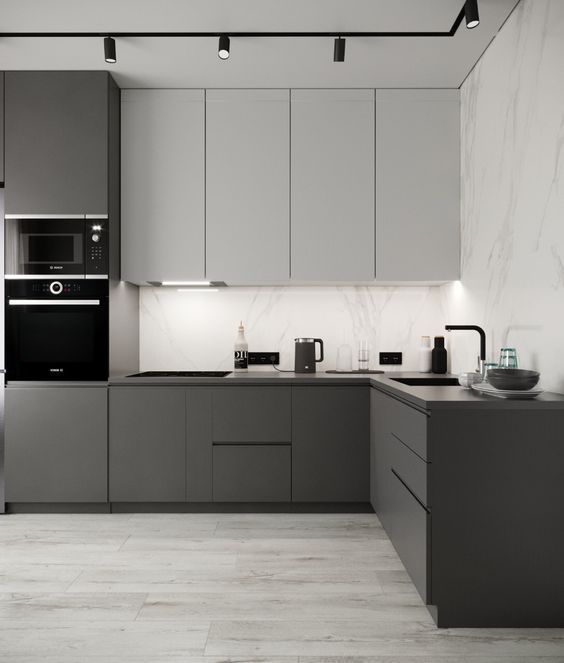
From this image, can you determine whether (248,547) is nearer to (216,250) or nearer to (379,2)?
(216,250)

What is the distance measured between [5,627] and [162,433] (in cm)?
128

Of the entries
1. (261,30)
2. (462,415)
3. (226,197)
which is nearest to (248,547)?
(462,415)

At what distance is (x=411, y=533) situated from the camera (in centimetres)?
205

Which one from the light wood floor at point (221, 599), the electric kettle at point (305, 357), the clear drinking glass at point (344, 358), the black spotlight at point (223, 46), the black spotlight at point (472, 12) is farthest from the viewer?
the clear drinking glass at point (344, 358)

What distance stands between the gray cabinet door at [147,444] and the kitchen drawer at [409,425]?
48.7 inches

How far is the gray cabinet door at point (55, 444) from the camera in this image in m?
2.99

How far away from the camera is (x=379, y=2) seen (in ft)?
7.91

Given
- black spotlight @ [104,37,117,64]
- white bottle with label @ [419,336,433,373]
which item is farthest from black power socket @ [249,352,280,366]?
black spotlight @ [104,37,117,64]

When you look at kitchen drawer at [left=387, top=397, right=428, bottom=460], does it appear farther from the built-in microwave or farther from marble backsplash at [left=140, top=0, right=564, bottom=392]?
the built-in microwave

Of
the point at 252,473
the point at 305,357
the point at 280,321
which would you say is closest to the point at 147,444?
the point at 252,473

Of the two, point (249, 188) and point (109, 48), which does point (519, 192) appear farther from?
point (109, 48)

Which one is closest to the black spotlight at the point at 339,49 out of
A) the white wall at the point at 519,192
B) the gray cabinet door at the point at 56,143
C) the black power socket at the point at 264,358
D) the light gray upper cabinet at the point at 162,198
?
the white wall at the point at 519,192

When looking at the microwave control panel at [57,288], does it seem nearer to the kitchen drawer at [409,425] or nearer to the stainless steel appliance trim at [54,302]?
the stainless steel appliance trim at [54,302]

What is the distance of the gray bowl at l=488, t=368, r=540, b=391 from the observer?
1.95 m
